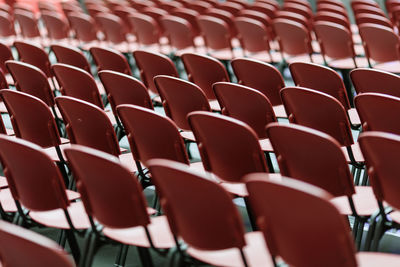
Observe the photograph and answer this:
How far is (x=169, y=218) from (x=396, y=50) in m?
3.79

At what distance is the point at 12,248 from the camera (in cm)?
213

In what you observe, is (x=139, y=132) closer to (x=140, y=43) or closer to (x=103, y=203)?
(x=103, y=203)

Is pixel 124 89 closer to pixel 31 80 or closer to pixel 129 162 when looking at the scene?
pixel 129 162

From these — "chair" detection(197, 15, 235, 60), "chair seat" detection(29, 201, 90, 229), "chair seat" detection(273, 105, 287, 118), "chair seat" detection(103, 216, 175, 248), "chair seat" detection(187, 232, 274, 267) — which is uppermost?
"chair" detection(197, 15, 235, 60)

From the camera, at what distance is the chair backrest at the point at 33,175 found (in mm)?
2967

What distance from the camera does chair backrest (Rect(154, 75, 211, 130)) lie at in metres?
4.13

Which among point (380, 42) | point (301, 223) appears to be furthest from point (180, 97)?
point (380, 42)

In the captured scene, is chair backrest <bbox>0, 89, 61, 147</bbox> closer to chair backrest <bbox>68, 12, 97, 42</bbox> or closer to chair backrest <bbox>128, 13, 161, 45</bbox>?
chair backrest <bbox>128, 13, 161, 45</bbox>

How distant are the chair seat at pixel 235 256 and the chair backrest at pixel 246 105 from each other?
46.1 inches

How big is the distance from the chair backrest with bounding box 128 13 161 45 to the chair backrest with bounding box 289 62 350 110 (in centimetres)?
321

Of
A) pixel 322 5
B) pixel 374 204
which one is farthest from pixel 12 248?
pixel 322 5

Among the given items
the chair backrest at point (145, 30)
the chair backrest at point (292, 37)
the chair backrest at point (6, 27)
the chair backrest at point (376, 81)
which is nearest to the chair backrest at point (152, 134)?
the chair backrest at point (376, 81)

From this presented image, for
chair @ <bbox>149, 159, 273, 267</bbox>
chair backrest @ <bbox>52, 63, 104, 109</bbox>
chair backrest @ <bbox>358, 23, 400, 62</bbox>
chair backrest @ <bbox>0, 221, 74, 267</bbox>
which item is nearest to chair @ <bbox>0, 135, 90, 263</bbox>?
chair @ <bbox>149, 159, 273, 267</bbox>

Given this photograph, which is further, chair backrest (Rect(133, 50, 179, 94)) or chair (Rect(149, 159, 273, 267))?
chair backrest (Rect(133, 50, 179, 94))
